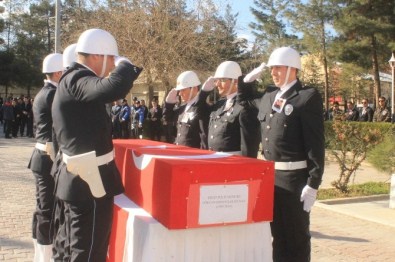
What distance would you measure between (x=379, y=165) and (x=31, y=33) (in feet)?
170

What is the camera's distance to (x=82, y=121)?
9.89 ft

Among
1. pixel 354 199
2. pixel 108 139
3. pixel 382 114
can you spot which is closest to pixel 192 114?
pixel 108 139

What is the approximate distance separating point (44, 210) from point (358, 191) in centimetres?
624

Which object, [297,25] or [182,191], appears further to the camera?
[297,25]

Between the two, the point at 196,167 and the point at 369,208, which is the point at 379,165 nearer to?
the point at 369,208

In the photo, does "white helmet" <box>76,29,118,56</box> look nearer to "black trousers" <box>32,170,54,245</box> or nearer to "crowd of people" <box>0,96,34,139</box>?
"black trousers" <box>32,170,54,245</box>

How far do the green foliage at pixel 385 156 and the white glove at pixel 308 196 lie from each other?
409cm

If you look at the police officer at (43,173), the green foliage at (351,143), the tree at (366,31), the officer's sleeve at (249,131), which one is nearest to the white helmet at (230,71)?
the officer's sleeve at (249,131)

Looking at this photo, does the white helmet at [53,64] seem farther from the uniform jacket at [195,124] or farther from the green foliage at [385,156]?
the green foliage at [385,156]

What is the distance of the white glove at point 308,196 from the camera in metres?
3.57

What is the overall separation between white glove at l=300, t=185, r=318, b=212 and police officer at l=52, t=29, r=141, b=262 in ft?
4.66

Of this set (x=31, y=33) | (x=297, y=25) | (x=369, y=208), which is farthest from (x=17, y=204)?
(x=31, y=33)

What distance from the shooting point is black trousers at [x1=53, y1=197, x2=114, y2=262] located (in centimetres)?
300

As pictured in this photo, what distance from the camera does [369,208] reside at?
7.51 metres
